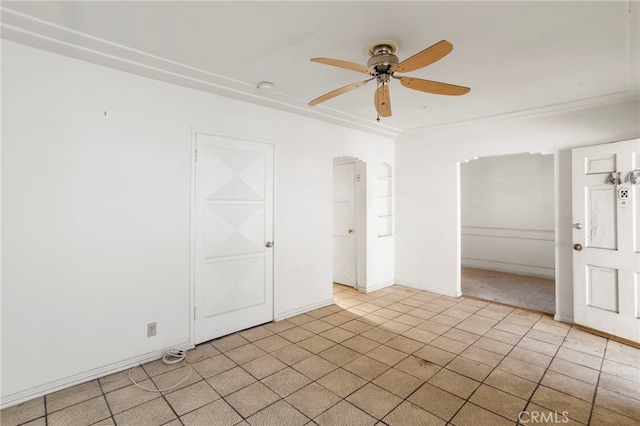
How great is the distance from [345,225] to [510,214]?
11.9 ft

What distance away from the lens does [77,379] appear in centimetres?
250

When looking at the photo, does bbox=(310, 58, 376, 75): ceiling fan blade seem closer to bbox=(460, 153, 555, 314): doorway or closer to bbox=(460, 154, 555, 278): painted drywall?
bbox=(460, 153, 555, 314): doorway

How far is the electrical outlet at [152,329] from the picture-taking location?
2863 millimetres

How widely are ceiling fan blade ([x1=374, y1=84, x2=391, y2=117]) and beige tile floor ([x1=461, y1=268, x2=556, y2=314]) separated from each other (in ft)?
12.1

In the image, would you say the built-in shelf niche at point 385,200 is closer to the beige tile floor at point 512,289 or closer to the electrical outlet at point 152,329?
the beige tile floor at point 512,289

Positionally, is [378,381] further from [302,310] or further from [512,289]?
[512,289]

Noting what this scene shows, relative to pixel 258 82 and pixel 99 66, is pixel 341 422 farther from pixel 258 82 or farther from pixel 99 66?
pixel 99 66

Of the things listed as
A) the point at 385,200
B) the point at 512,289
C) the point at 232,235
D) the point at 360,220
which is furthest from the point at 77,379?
the point at 512,289

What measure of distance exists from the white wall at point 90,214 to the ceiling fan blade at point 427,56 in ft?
6.67

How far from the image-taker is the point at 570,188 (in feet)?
12.6

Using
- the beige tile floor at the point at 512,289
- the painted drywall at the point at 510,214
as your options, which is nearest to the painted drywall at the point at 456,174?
the beige tile floor at the point at 512,289

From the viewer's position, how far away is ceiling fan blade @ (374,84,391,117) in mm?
2324

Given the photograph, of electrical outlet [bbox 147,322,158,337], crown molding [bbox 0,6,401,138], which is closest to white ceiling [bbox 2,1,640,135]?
crown molding [bbox 0,6,401,138]

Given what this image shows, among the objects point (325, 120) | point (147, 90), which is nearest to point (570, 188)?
point (325, 120)
